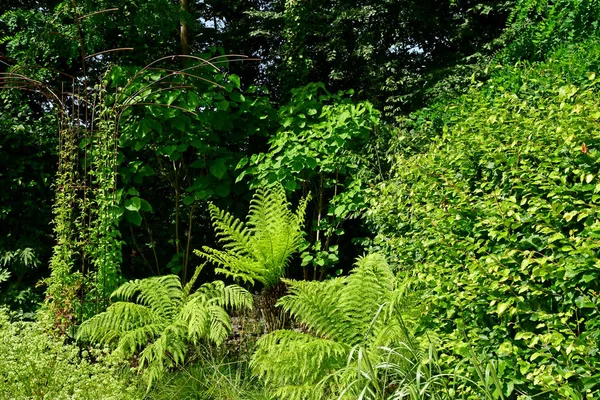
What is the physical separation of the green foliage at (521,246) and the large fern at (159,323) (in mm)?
1546

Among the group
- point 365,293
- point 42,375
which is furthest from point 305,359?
point 42,375

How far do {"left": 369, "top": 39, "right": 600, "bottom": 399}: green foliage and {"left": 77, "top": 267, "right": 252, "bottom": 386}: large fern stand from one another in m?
1.55

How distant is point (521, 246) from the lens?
2068mm

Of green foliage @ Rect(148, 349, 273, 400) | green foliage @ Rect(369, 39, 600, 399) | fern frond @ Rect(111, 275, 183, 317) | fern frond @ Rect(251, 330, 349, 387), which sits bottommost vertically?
green foliage @ Rect(148, 349, 273, 400)

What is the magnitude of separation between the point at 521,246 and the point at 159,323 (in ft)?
8.48

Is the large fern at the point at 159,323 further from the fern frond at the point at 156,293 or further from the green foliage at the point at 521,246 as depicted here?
the green foliage at the point at 521,246

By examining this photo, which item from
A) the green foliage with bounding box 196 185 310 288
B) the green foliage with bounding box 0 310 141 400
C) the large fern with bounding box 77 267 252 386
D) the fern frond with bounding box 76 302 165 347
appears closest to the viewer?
the green foliage with bounding box 0 310 141 400

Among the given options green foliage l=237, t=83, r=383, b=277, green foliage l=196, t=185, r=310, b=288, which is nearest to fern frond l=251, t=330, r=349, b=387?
green foliage l=196, t=185, r=310, b=288

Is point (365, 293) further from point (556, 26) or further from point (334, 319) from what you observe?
point (556, 26)

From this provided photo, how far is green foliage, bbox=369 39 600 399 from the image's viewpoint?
186cm

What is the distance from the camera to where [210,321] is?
373cm

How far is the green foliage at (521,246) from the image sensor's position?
1860mm

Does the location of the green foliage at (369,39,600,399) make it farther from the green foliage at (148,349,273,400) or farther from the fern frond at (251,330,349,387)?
the green foliage at (148,349,273,400)

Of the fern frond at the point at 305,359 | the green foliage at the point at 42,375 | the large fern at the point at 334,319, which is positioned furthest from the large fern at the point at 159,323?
the green foliage at the point at 42,375
